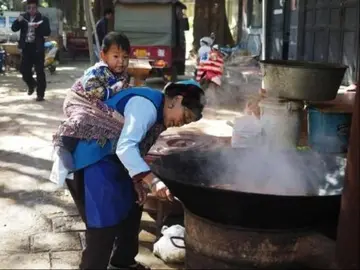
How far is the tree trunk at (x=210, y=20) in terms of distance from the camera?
1947 centimetres

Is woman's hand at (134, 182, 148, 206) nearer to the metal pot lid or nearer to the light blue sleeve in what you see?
the light blue sleeve

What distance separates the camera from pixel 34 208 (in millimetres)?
5098

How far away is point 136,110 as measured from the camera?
9.39 feet

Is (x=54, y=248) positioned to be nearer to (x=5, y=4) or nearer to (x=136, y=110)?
(x=136, y=110)

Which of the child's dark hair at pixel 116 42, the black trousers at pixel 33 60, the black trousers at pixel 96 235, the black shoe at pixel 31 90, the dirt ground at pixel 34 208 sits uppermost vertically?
the child's dark hair at pixel 116 42

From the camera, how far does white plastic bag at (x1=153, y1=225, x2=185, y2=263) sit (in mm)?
3918

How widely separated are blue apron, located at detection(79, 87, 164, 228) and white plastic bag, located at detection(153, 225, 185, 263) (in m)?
0.98

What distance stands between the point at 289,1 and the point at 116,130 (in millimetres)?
10380

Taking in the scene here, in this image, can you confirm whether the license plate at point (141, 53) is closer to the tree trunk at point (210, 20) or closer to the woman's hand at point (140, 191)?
the tree trunk at point (210, 20)

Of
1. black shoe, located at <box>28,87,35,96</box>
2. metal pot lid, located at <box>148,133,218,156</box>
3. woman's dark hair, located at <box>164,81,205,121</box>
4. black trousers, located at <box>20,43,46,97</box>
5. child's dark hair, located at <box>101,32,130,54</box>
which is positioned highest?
child's dark hair, located at <box>101,32,130,54</box>

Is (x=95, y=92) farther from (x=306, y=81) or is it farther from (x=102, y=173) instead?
(x=306, y=81)

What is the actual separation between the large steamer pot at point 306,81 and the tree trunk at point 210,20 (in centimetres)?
1497

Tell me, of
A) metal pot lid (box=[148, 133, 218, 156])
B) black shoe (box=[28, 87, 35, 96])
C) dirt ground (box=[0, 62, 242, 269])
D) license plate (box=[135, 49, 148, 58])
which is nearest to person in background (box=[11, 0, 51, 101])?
black shoe (box=[28, 87, 35, 96])

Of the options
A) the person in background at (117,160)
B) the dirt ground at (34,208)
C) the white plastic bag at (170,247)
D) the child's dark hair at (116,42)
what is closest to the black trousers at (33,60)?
the dirt ground at (34,208)
